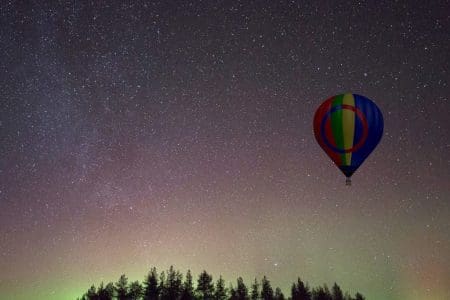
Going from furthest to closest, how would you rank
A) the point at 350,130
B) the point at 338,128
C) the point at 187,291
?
the point at 187,291 → the point at 338,128 → the point at 350,130

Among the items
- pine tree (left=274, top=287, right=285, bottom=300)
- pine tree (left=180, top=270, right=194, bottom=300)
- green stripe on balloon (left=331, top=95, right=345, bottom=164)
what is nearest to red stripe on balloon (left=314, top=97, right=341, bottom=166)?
green stripe on balloon (left=331, top=95, right=345, bottom=164)

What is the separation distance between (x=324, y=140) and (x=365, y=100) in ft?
13.6

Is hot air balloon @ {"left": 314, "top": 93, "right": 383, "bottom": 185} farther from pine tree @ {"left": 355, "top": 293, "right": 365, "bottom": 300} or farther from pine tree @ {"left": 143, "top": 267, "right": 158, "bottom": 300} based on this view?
pine tree @ {"left": 355, "top": 293, "right": 365, "bottom": 300}

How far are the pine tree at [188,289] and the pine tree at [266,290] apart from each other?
571 inches

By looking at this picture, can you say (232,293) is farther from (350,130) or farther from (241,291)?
(350,130)

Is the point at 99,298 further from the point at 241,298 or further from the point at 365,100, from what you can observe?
the point at 365,100

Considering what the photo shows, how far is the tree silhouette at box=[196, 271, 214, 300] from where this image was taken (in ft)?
213

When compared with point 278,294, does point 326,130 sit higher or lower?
higher

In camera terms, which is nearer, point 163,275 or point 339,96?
point 339,96

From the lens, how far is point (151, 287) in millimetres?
64188

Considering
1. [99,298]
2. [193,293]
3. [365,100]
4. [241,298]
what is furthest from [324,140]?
[99,298]

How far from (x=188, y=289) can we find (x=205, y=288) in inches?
119

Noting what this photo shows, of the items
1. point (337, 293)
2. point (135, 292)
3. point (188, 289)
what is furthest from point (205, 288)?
point (337, 293)

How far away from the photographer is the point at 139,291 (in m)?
65.3
